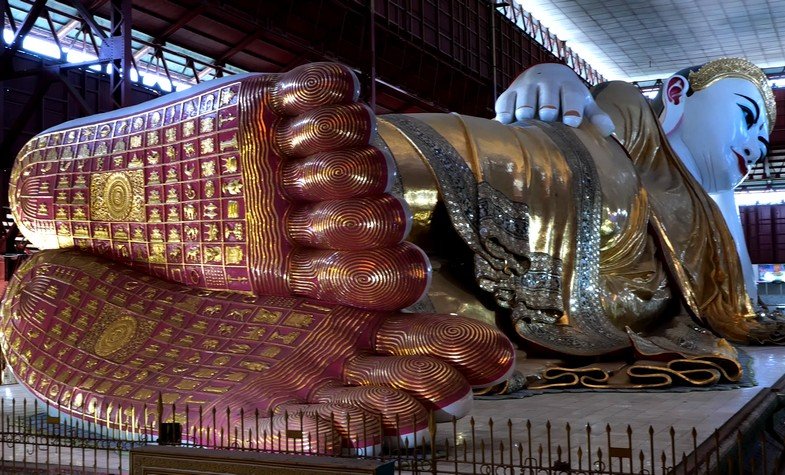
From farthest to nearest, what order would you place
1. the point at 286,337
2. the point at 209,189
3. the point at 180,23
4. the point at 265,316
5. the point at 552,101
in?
the point at 180,23 < the point at 552,101 < the point at 209,189 < the point at 265,316 < the point at 286,337

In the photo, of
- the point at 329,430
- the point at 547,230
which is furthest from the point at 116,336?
the point at 547,230

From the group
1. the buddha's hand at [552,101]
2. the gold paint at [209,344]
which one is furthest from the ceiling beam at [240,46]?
the gold paint at [209,344]

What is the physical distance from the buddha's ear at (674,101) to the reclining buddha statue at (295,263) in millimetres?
2970

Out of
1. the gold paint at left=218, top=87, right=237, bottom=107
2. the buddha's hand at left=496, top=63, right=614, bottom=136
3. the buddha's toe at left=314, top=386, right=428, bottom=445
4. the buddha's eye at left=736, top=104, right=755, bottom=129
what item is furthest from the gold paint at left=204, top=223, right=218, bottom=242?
the buddha's eye at left=736, top=104, right=755, bottom=129

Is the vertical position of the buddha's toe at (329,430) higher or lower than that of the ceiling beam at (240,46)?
lower

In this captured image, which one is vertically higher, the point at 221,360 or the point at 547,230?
the point at 547,230

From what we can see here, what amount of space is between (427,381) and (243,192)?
3.97 feet

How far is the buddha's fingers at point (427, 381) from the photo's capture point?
10.4 feet

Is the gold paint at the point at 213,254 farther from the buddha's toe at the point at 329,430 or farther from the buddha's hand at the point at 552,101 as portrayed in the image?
the buddha's hand at the point at 552,101

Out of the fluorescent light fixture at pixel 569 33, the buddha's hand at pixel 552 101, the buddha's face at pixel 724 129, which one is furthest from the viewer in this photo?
the fluorescent light fixture at pixel 569 33

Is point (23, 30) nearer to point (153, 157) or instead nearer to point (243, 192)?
point (153, 157)

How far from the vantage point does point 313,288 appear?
369 cm

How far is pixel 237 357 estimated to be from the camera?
3527mm

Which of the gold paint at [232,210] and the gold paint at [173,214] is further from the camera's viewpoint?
the gold paint at [173,214]
